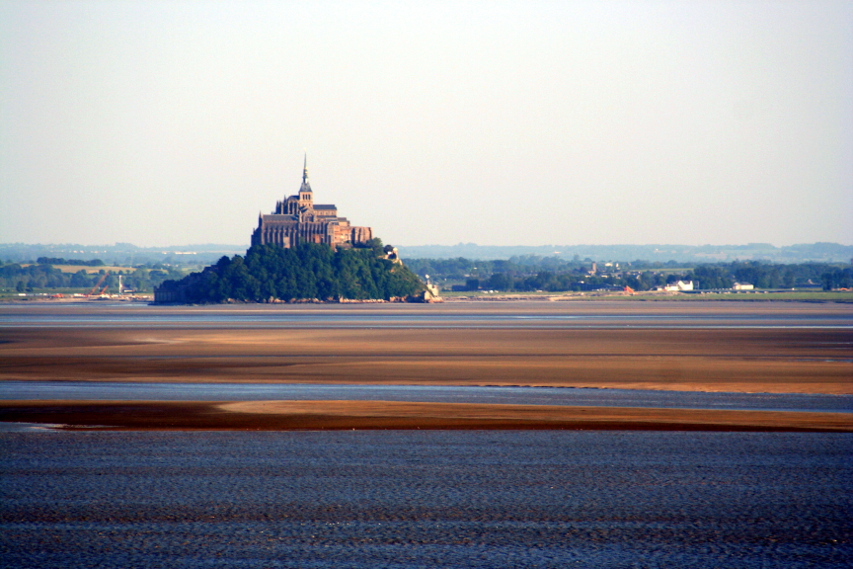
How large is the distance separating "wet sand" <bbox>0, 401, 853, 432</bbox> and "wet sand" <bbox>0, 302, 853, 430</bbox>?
42 mm

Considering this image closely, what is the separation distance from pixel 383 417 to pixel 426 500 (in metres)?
7.35


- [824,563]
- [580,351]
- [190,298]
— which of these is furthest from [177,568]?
[190,298]

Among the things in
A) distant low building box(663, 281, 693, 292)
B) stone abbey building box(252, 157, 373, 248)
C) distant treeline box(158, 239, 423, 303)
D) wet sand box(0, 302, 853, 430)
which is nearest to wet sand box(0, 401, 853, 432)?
wet sand box(0, 302, 853, 430)

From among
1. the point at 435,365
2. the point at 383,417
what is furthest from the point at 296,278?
the point at 383,417

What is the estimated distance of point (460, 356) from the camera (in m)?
36.2

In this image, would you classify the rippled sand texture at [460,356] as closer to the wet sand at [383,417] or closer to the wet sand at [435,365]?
the wet sand at [435,365]

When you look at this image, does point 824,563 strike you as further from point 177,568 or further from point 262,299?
point 262,299

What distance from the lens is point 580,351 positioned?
125 ft

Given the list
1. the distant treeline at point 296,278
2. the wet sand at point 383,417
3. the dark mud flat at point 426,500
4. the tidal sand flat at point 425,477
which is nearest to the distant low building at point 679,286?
the distant treeline at point 296,278

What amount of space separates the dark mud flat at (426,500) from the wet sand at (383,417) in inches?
45.5

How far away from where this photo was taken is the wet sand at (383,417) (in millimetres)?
17828

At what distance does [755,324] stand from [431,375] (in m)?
38.3

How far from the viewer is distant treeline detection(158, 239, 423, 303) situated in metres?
141

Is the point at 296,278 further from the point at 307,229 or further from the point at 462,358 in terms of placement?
the point at 462,358
